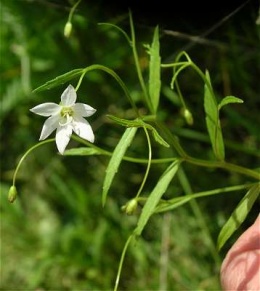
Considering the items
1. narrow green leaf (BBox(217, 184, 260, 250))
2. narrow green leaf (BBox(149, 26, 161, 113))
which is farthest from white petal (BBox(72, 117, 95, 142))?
narrow green leaf (BBox(217, 184, 260, 250))

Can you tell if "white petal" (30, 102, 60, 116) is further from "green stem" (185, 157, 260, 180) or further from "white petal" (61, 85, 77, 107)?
"green stem" (185, 157, 260, 180)

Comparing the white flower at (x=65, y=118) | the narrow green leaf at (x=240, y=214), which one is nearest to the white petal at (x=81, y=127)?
the white flower at (x=65, y=118)

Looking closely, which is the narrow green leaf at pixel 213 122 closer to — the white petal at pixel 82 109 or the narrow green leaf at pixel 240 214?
the narrow green leaf at pixel 240 214

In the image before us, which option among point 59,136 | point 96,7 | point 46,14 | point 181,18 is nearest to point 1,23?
point 46,14

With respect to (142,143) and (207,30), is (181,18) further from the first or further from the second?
(142,143)

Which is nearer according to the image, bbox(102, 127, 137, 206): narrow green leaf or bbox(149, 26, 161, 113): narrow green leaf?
bbox(102, 127, 137, 206): narrow green leaf

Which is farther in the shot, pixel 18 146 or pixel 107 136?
pixel 18 146

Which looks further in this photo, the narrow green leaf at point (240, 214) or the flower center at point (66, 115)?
the narrow green leaf at point (240, 214)
